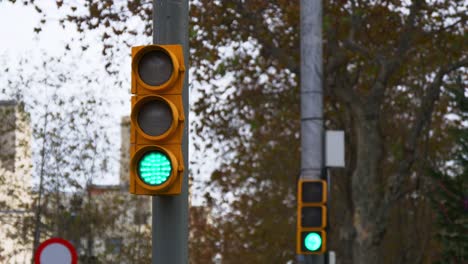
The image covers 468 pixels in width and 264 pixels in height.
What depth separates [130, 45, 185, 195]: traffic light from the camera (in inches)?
279

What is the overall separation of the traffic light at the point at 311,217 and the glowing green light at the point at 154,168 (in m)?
6.26

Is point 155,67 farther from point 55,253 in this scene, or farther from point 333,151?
point 333,151

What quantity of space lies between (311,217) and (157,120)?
635 centimetres

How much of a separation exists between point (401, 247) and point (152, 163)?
2923 cm

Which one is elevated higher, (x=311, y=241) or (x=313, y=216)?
(x=313, y=216)

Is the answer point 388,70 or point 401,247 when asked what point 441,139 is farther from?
point 388,70

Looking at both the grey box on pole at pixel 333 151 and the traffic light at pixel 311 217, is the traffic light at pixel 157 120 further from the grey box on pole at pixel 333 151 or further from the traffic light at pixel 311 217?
the grey box on pole at pixel 333 151

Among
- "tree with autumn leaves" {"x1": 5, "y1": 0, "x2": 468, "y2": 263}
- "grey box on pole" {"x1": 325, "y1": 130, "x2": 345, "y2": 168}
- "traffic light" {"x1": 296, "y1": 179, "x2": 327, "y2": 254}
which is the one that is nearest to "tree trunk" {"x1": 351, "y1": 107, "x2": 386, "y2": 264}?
"tree with autumn leaves" {"x1": 5, "y1": 0, "x2": 468, "y2": 263}

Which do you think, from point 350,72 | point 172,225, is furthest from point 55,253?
point 350,72

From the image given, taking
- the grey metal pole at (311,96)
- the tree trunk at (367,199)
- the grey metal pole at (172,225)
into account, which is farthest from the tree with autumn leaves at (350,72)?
the grey metal pole at (172,225)

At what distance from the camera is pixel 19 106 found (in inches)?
1105

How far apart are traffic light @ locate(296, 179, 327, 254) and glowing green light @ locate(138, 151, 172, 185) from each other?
6257 millimetres

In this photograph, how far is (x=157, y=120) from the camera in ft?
23.5

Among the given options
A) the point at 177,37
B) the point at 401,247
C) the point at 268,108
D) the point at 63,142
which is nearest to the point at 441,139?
the point at 401,247
